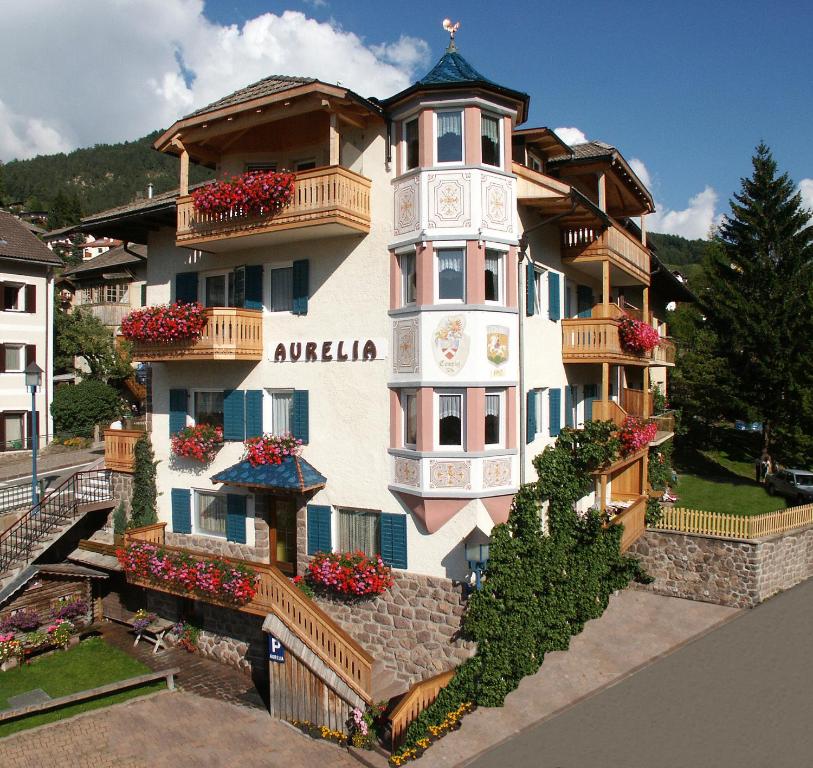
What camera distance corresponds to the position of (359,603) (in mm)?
15836

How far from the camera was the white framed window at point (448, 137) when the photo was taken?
14.9 metres

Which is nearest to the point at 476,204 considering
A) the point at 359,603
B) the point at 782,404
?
the point at 359,603

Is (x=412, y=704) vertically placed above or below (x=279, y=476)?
below

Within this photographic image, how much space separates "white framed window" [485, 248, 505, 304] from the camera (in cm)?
1508

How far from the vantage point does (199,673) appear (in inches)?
674

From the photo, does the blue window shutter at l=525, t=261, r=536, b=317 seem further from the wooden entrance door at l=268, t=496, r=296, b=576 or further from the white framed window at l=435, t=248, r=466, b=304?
the wooden entrance door at l=268, t=496, r=296, b=576

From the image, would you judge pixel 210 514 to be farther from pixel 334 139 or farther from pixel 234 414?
pixel 334 139

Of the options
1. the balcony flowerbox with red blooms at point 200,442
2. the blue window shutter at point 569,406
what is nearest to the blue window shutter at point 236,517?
the balcony flowerbox with red blooms at point 200,442

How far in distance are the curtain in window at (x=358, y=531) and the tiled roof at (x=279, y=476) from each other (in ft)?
3.18

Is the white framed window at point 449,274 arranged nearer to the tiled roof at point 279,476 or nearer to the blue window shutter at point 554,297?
the blue window shutter at point 554,297

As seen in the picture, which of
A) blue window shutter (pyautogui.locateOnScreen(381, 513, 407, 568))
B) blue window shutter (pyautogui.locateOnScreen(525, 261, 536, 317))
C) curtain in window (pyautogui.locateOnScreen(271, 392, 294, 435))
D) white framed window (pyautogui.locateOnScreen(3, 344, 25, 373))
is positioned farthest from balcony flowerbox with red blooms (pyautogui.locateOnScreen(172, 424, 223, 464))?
white framed window (pyautogui.locateOnScreen(3, 344, 25, 373))

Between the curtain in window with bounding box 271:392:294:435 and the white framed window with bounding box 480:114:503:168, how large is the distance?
7086mm

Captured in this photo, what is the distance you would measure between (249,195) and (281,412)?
203 inches

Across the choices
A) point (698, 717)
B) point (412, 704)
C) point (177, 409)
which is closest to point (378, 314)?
point (177, 409)
